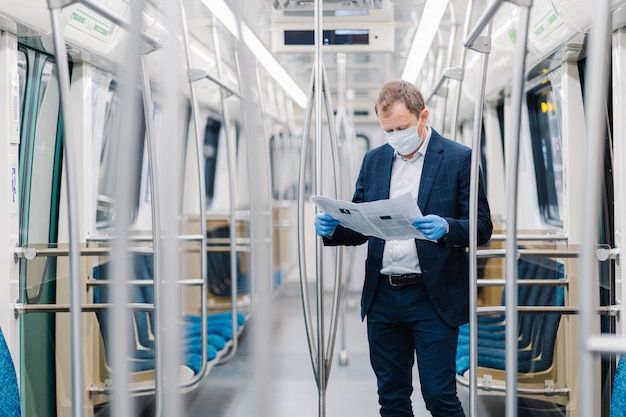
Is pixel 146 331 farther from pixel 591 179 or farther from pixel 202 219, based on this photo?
pixel 591 179

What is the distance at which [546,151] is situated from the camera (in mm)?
5012

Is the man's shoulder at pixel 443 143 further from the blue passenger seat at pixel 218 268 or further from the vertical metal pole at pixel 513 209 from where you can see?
the blue passenger seat at pixel 218 268

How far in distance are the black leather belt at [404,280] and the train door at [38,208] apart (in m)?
1.62

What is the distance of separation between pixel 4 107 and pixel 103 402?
5.31ft

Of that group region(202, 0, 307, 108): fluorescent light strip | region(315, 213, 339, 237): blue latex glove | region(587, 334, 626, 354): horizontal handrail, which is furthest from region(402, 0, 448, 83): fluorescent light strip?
region(587, 334, 626, 354): horizontal handrail

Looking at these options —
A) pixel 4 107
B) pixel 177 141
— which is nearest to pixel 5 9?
pixel 4 107

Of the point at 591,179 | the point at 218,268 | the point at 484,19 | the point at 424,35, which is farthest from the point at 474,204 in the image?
the point at 218,268

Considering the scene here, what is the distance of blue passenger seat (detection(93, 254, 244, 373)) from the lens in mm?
3820

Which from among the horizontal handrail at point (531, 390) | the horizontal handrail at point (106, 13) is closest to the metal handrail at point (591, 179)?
the horizontal handrail at point (106, 13)

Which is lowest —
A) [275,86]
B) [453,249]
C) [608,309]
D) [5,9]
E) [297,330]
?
[297,330]

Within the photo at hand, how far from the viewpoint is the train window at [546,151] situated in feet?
15.6

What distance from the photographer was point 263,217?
146cm

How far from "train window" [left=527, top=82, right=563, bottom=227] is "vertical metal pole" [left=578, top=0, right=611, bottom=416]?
3258mm

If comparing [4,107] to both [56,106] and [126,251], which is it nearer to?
[56,106]
